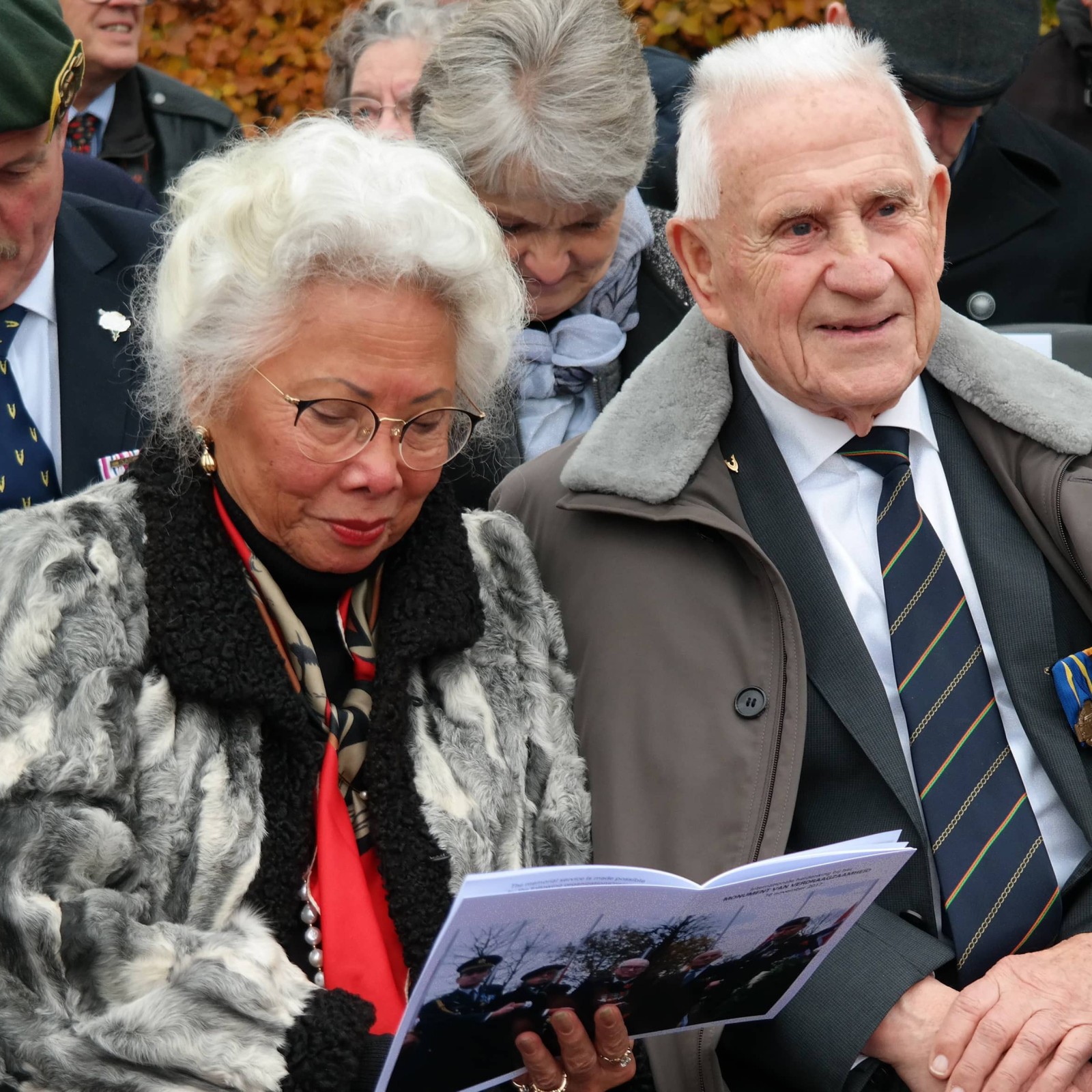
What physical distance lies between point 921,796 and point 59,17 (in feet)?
7.46

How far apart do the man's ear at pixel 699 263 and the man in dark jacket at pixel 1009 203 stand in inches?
51.7

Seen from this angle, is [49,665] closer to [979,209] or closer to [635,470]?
[635,470]

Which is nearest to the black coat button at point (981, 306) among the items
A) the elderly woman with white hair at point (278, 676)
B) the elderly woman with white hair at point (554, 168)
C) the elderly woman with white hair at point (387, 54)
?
the elderly woman with white hair at point (554, 168)

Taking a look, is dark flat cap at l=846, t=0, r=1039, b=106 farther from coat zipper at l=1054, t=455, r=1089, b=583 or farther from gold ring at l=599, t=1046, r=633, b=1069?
gold ring at l=599, t=1046, r=633, b=1069

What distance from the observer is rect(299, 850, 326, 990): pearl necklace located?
265 cm

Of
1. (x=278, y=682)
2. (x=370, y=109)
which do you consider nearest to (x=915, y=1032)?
(x=278, y=682)

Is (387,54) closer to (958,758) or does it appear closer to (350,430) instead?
(350,430)

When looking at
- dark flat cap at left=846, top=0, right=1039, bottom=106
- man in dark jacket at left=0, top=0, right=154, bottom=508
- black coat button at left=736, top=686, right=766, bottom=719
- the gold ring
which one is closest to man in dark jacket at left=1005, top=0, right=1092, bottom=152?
dark flat cap at left=846, top=0, right=1039, bottom=106

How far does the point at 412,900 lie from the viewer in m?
2.65

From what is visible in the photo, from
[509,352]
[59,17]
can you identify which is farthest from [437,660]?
[59,17]

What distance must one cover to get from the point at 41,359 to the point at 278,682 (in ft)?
3.77

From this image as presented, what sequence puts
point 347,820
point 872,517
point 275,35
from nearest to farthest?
1. point 347,820
2. point 872,517
3. point 275,35

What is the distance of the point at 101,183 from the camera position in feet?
14.0

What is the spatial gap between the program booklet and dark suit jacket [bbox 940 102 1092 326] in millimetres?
2273
